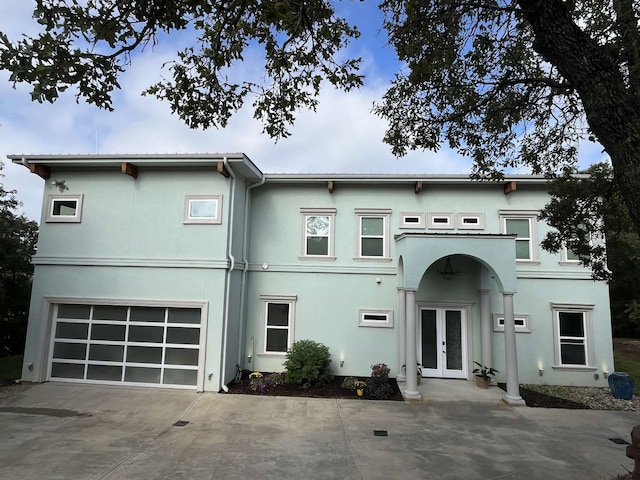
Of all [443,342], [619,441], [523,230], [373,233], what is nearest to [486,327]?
[443,342]

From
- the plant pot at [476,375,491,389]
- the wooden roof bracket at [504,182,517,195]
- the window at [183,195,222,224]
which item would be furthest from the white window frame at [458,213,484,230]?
the window at [183,195,222,224]

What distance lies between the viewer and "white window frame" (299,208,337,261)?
10.2 m

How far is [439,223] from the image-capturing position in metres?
10.2

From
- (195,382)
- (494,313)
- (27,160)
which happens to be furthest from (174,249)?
(494,313)

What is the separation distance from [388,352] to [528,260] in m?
4.65

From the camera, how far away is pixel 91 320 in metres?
9.25

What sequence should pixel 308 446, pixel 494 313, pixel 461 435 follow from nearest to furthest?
pixel 308 446 → pixel 461 435 → pixel 494 313

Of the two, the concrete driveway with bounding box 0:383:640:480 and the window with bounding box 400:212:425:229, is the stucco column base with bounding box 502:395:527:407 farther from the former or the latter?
the window with bounding box 400:212:425:229

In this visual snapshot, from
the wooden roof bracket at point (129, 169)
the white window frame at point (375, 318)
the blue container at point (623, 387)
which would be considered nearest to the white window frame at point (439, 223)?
the white window frame at point (375, 318)

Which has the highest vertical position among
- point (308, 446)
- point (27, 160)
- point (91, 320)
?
point (27, 160)

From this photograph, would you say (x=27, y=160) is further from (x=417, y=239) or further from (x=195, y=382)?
(x=417, y=239)

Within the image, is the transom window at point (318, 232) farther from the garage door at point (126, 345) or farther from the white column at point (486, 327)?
the white column at point (486, 327)

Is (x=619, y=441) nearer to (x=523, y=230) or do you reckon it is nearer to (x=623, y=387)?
(x=623, y=387)

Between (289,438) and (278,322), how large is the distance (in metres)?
4.19
